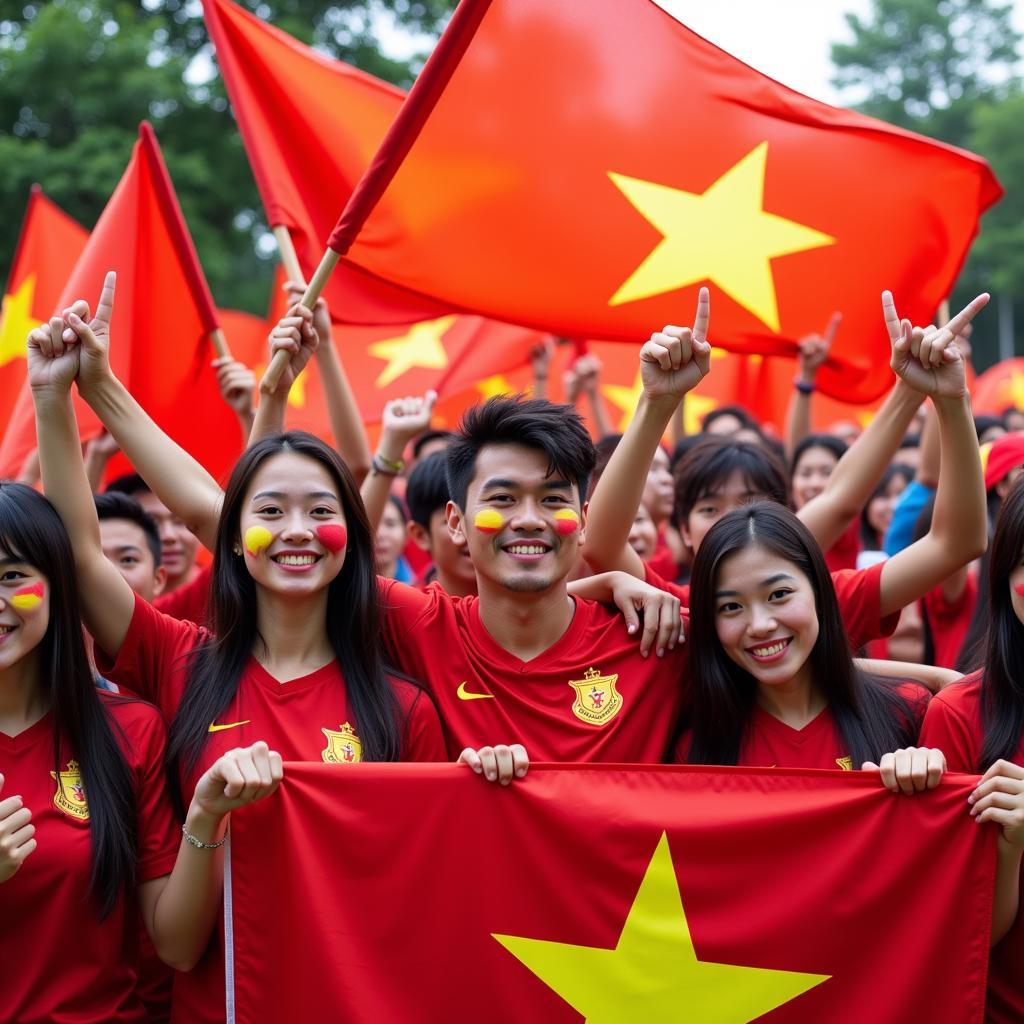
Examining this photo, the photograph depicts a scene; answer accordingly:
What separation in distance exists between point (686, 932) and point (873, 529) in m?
4.53

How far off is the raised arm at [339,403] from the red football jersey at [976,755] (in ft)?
8.63

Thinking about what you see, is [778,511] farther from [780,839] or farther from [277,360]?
[277,360]

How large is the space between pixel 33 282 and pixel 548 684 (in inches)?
209

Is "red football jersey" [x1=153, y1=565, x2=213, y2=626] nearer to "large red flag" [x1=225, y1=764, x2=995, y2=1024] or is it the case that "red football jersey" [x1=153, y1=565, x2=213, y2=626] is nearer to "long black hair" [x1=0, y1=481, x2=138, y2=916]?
"long black hair" [x1=0, y1=481, x2=138, y2=916]

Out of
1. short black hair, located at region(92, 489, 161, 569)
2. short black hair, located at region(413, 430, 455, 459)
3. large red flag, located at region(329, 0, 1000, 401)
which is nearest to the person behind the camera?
short black hair, located at region(92, 489, 161, 569)

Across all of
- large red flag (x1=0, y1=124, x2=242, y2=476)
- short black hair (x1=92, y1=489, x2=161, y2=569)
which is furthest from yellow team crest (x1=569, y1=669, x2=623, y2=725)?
large red flag (x1=0, y1=124, x2=242, y2=476)

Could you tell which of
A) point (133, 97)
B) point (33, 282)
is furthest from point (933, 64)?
point (33, 282)

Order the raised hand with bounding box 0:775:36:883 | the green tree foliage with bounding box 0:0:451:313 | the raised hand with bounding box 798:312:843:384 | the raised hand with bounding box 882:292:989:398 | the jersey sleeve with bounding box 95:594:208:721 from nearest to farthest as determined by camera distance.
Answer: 1. the raised hand with bounding box 0:775:36:883
2. the jersey sleeve with bounding box 95:594:208:721
3. the raised hand with bounding box 882:292:989:398
4. the raised hand with bounding box 798:312:843:384
5. the green tree foliage with bounding box 0:0:451:313

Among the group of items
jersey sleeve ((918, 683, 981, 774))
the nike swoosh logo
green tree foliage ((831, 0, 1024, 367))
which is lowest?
the nike swoosh logo

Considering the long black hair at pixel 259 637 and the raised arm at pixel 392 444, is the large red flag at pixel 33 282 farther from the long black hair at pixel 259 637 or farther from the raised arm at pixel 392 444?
the long black hair at pixel 259 637

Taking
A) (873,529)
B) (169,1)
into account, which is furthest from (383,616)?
(169,1)

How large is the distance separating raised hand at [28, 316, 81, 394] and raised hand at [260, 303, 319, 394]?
74cm

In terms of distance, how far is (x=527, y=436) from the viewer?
4051 mm

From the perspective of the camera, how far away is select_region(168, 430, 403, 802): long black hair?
11.9 feet
